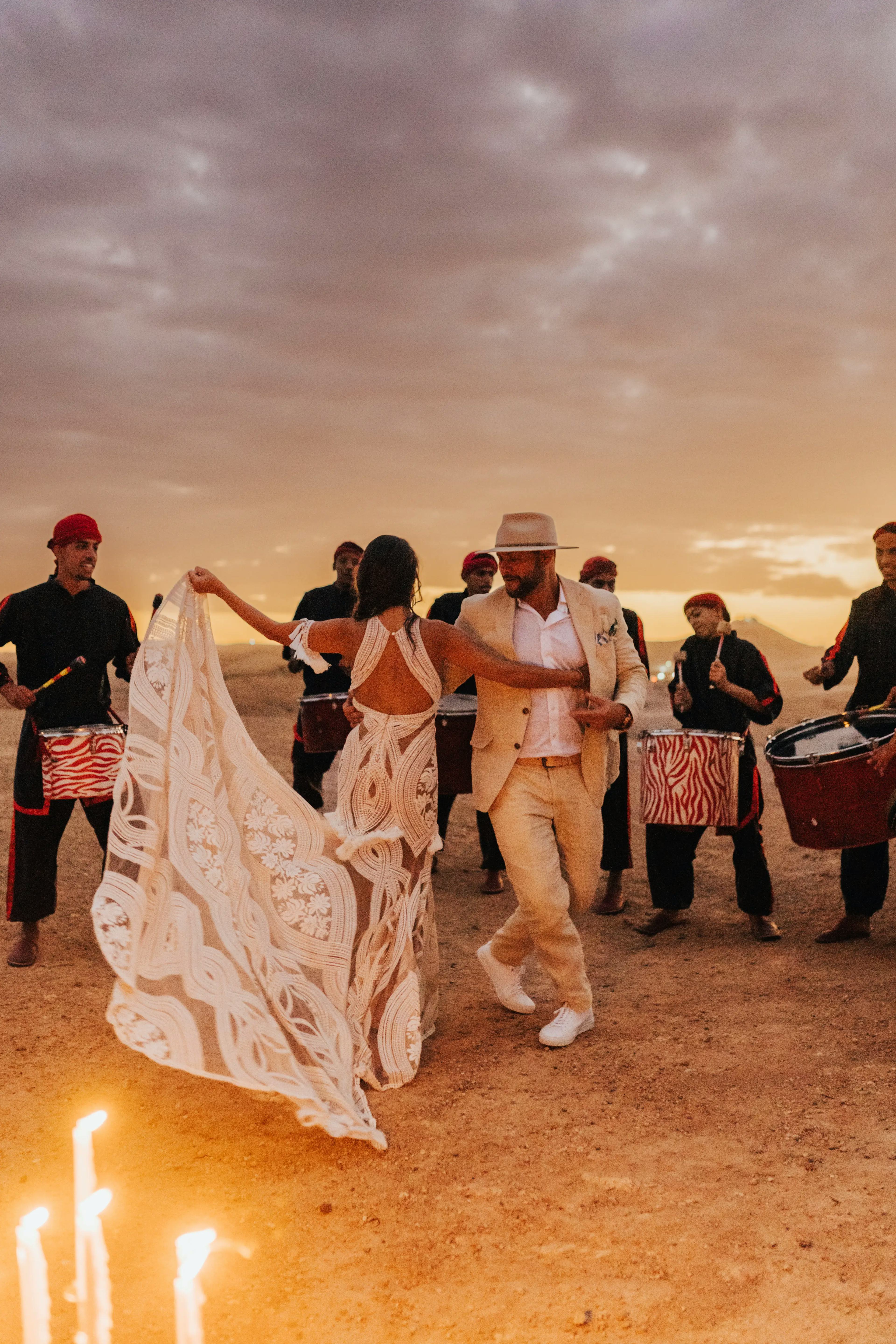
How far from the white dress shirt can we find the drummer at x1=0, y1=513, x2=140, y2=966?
262cm

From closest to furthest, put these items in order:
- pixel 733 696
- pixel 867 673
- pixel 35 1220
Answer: pixel 35 1220 < pixel 867 673 < pixel 733 696

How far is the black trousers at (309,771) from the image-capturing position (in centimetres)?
989

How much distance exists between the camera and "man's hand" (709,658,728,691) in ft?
22.6

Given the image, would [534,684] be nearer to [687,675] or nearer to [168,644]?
[168,644]

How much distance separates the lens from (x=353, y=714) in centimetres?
511

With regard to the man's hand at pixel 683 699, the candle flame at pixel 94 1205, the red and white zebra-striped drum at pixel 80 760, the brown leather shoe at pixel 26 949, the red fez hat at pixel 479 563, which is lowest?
the brown leather shoe at pixel 26 949

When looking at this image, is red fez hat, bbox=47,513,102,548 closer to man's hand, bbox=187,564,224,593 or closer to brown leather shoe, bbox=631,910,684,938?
man's hand, bbox=187,564,224,593

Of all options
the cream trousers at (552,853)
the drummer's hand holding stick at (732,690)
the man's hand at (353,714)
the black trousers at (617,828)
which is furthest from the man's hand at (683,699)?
the man's hand at (353,714)

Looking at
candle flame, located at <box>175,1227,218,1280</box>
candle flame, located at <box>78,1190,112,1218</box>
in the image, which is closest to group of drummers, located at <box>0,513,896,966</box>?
candle flame, located at <box>78,1190,112,1218</box>

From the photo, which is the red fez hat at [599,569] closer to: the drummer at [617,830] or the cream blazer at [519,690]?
the drummer at [617,830]

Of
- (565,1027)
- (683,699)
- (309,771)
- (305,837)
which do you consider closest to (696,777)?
(683,699)

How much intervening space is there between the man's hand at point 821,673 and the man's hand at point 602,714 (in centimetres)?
203

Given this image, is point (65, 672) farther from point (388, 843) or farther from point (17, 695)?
point (388, 843)

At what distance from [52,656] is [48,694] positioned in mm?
231
